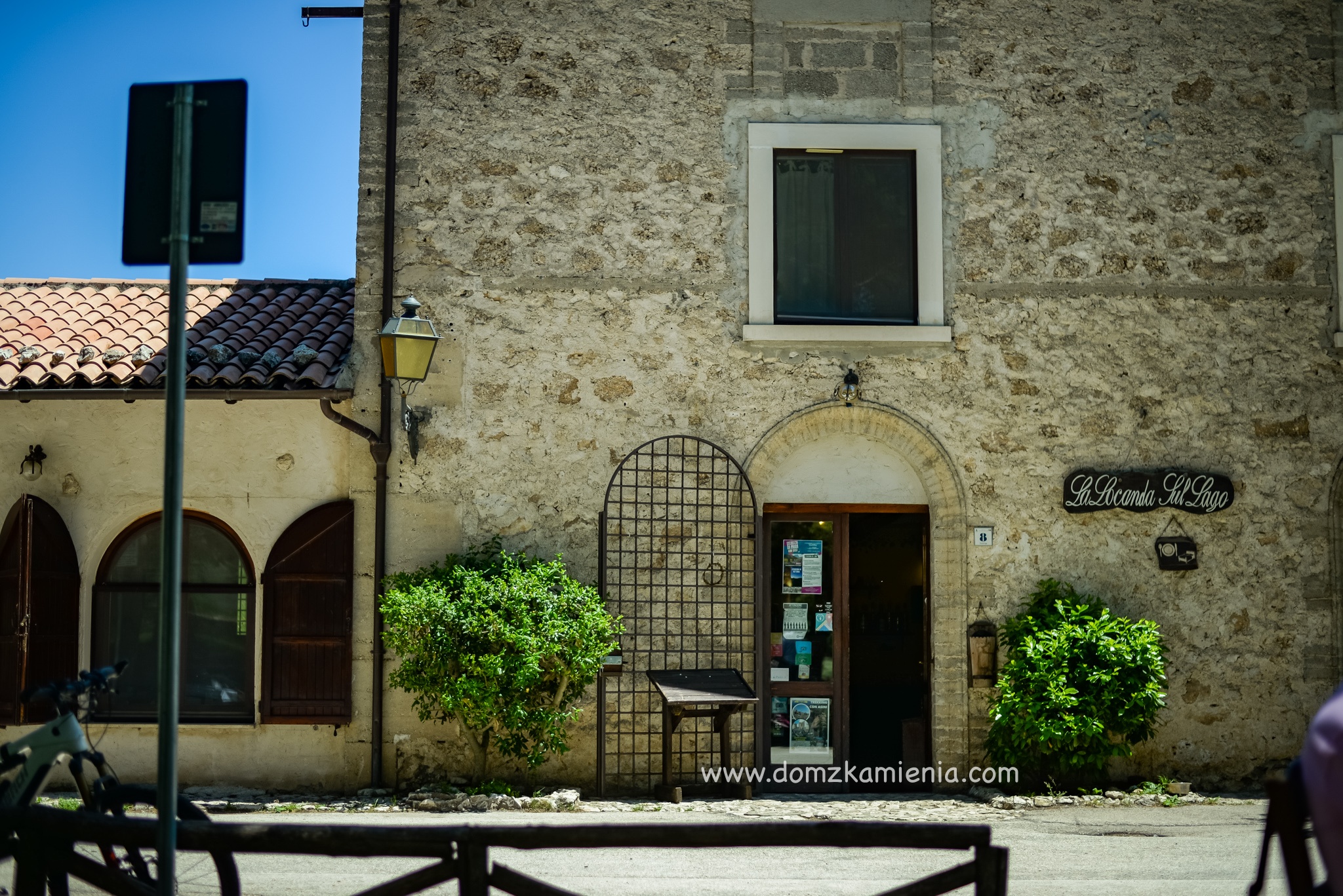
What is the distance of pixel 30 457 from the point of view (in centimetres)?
941

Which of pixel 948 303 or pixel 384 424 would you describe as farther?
pixel 948 303

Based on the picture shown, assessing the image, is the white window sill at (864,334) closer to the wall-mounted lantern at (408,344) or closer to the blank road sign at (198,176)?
the wall-mounted lantern at (408,344)

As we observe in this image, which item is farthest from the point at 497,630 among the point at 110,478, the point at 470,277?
the point at 110,478

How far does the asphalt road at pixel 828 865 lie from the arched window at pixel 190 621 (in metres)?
1.75

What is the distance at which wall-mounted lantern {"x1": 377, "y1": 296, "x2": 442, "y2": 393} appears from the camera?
8.80 m

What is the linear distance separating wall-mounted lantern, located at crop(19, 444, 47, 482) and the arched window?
81 cm

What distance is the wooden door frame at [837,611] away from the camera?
9.58 meters

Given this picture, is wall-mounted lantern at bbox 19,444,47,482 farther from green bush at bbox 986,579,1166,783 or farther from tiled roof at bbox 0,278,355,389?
green bush at bbox 986,579,1166,783

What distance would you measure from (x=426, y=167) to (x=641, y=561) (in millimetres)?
3519

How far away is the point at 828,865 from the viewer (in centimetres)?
691

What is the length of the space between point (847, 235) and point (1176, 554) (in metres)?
3.59

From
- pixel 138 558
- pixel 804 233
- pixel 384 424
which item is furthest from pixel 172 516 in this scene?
pixel 804 233

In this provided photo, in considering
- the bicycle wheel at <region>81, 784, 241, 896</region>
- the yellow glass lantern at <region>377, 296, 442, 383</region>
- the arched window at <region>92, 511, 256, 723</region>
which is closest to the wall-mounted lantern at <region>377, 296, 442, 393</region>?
the yellow glass lantern at <region>377, 296, 442, 383</region>

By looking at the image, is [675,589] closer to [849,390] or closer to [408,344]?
[849,390]
